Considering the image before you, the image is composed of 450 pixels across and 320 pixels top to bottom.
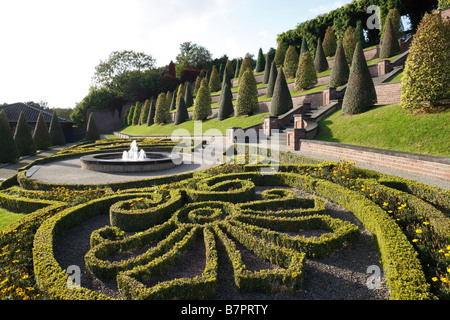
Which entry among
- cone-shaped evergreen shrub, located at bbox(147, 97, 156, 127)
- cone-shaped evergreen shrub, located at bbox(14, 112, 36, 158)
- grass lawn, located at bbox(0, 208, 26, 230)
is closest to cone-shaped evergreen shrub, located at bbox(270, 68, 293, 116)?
grass lawn, located at bbox(0, 208, 26, 230)

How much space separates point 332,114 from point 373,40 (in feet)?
83.7

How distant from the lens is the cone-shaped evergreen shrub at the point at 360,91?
14.4m

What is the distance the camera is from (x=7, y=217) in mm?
6242

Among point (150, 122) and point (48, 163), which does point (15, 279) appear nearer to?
point (48, 163)

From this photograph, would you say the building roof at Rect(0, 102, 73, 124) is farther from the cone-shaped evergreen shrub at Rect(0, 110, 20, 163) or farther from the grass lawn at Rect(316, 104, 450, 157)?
the grass lawn at Rect(316, 104, 450, 157)

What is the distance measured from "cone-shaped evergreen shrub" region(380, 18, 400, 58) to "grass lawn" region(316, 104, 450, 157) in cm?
1524

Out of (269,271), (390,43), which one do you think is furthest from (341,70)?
(269,271)

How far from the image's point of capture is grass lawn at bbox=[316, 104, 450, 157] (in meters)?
9.59

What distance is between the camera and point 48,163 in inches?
563

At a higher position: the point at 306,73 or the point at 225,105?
the point at 306,73

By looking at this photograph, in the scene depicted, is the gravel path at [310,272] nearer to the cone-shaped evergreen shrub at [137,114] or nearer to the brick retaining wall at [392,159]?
the brick retaining wall at [392,159]

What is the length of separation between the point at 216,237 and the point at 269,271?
1287mm

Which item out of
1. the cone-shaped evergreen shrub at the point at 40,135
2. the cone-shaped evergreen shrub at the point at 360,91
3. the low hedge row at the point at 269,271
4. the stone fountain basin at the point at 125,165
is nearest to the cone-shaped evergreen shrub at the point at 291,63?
the cone-shaped evergreen shrub at the point at 360,91

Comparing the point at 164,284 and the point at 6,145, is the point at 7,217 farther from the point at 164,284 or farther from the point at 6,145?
the point at 6,145
